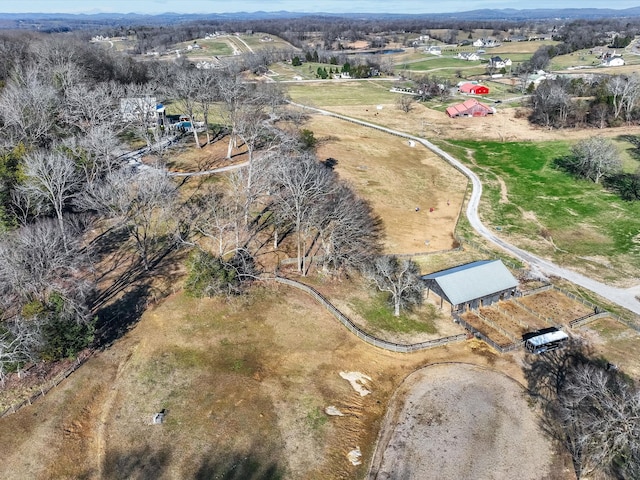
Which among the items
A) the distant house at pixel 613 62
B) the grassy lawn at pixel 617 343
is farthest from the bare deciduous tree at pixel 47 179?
the distant house at pixel 613 62

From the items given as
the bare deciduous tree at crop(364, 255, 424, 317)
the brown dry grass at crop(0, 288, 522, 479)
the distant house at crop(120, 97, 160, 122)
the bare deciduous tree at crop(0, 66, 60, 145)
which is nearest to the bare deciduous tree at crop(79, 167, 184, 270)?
the bare deciduous tree at crop(0, 66, 60, 145)

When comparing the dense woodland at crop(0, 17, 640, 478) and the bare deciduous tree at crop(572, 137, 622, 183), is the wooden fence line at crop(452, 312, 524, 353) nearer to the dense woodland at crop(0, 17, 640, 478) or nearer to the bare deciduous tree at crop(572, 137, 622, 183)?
the dense woodland at crop(0, 17, 640, 478)

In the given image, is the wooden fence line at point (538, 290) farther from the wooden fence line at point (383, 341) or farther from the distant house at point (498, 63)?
the distant house at point (498, 63)

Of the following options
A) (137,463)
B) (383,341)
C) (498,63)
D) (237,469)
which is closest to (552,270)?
(383,341)

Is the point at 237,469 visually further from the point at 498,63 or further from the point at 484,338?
the point at 498,63

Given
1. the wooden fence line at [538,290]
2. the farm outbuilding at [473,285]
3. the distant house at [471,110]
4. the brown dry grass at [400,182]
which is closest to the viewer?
the farm outbuilding at [473,285]

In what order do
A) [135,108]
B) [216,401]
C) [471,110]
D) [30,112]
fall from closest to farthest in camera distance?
[216,401] < [30,112] < [135,108] < [471,110]
